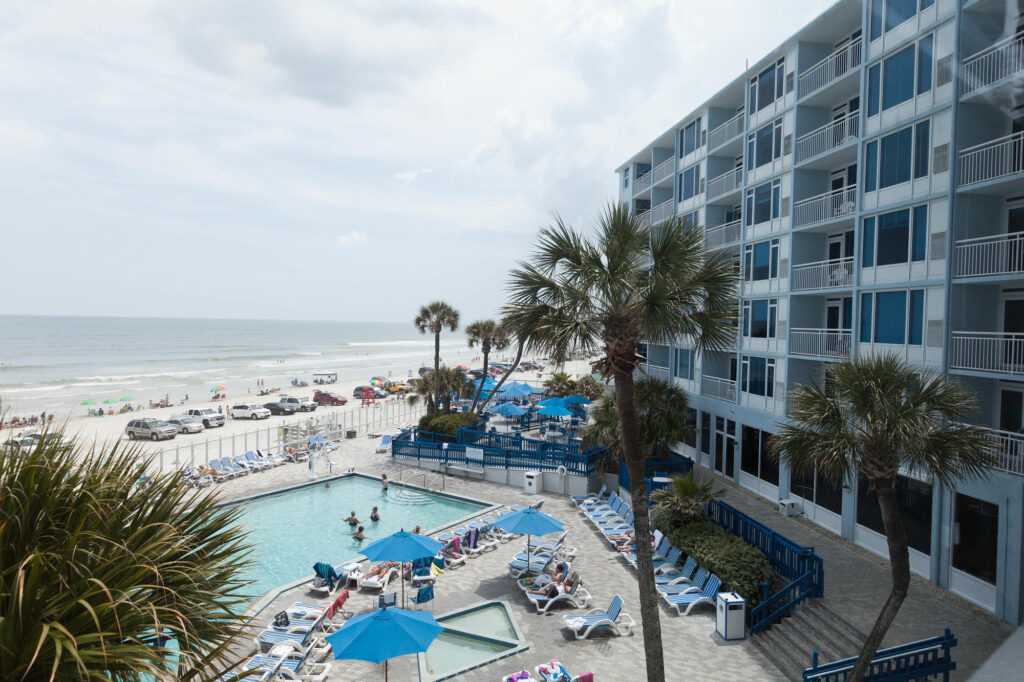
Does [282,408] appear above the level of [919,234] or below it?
below

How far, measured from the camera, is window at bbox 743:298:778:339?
78.1 feet

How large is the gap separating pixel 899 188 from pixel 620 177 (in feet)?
85.3

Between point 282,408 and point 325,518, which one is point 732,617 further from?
point 282,408

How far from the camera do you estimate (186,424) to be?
43844 mm

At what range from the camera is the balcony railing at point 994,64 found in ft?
45.8

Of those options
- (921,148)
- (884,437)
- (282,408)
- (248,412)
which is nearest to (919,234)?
(921,148)

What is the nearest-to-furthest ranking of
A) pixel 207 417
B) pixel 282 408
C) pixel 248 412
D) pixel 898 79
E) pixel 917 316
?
pixel 917 316, pixel 898 79, pixel 207 417, pixel 248 412, pixel 282 408

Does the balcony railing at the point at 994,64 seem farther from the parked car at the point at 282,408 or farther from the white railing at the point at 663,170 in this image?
the parked car at the point at 282,408

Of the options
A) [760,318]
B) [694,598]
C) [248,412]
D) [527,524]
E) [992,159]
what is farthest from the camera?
[248,412]

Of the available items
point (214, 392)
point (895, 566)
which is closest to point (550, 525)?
point (895, 566)

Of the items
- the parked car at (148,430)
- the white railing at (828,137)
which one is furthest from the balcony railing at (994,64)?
the parked car at (148,430)

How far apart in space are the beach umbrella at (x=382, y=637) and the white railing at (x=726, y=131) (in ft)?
82.6

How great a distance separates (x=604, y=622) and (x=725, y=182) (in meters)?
21.7

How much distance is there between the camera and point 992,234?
1522 cm
